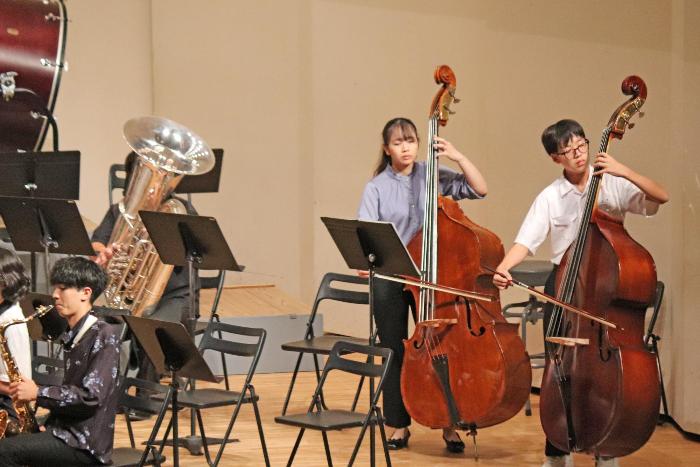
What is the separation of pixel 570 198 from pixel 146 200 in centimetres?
203

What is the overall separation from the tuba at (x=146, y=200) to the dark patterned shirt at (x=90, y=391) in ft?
5.27

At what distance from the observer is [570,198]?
4.40 meters

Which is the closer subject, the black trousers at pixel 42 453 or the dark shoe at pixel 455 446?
the black trousers at pixel 42 453

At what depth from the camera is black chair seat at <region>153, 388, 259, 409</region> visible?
167 inches

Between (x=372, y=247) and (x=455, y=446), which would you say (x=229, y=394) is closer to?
(x=372, y=247)

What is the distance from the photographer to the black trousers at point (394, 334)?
4.91 m

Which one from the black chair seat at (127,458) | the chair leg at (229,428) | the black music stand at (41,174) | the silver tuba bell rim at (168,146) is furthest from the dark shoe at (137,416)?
the black chair seat at (127,458)

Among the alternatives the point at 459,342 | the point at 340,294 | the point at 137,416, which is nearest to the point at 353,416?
the point at 459,342

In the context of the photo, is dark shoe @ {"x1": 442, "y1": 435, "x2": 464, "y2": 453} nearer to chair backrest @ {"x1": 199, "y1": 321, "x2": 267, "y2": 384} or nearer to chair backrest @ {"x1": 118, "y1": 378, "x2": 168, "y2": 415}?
chair backrest @ {"x1": 199, "y1": 321, "x2": 267, "y2": 384}

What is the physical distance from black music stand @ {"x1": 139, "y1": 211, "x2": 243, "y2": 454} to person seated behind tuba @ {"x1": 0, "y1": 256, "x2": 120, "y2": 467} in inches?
41.1

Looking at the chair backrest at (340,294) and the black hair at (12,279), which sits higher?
the black hair at (12,279)

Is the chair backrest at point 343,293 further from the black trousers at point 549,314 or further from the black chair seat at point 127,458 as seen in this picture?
the black chair seat at point 127,458

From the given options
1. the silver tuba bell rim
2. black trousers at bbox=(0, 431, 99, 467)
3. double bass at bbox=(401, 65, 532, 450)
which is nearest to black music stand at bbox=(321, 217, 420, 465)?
double bass at bbox=(401, 65, 532, 450)

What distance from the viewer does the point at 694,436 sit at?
16.6 ft
